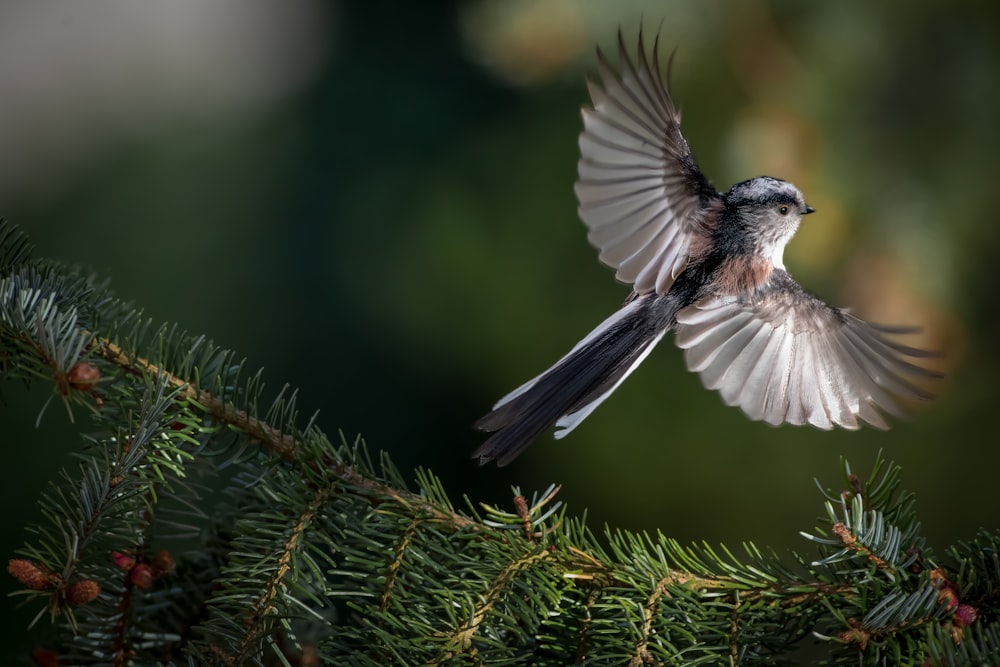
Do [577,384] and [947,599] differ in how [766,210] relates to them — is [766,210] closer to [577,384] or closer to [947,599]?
[577,384]

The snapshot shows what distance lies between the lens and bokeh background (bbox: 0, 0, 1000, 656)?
4.17 feet

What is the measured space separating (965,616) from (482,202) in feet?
3.81

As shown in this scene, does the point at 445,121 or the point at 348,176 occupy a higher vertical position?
the point at 445,121

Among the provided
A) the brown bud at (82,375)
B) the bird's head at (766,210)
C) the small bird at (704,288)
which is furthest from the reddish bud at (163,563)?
the bird's head at (766,210)

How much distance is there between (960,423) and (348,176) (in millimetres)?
1264

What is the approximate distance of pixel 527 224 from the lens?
5.15 feet

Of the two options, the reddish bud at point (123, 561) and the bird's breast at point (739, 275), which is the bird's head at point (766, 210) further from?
the reddish bud at point (123, 561)

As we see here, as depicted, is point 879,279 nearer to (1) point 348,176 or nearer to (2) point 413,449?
(2) point 413,449

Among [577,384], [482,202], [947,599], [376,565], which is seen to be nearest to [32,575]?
[376,565]

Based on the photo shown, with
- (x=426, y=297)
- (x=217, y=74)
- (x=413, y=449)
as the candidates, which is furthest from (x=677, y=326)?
(x=217, y=74)

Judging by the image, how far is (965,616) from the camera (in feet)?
1.91

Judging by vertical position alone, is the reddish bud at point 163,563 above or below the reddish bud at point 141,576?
above

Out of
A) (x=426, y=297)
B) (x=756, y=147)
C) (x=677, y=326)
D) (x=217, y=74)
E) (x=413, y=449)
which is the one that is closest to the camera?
(x=677, y=326)

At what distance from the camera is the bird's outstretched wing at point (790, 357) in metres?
0.83
